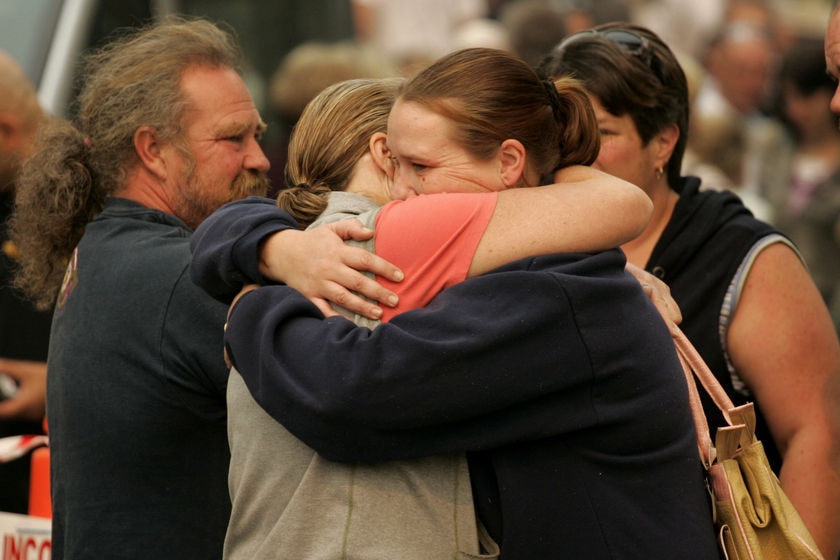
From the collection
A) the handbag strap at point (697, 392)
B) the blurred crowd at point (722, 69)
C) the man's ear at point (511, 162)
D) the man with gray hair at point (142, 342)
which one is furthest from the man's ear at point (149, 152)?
the blurred crowd at point (722, 69)

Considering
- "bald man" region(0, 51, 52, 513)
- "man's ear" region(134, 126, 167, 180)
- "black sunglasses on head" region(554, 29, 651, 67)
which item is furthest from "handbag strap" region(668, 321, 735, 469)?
"bald man" region(0, 51, 52, 513)

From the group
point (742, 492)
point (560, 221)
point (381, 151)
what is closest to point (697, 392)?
point (742, 492)

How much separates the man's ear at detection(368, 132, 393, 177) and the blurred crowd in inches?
122

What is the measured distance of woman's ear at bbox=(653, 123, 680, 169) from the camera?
10.8 feet

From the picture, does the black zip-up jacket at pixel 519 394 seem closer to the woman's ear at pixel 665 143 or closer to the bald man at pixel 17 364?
the woman's ear at pixel 665 143

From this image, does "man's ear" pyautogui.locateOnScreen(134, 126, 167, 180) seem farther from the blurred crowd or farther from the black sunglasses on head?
the blurred crowd

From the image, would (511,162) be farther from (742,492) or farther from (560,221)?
(742,492)

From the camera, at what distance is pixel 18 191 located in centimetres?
347

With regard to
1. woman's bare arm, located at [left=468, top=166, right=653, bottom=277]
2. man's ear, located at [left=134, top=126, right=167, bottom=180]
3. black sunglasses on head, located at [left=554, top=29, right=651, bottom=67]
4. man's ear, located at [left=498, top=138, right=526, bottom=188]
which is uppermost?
black sunglasses on head, located at [left=554, top=29, right=651, bottom=67]

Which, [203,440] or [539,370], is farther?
[203,440]

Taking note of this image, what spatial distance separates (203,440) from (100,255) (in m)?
0.52

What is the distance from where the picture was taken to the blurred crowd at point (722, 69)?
6703mm

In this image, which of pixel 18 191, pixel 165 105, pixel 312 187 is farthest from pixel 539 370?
pixel 18 191

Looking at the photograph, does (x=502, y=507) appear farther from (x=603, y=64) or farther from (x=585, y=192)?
(x=603, y=64)
